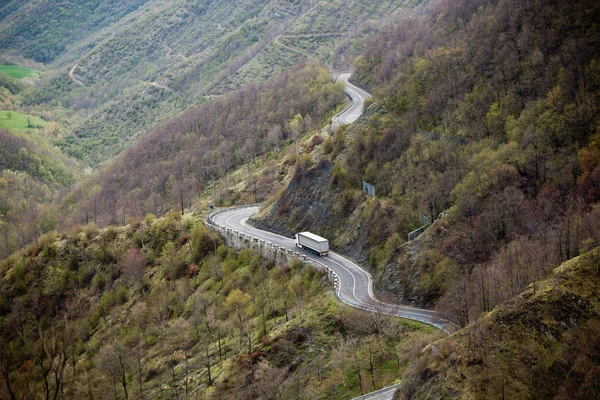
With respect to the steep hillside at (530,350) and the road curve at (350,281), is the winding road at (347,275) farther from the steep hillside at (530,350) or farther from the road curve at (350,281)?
the steep hillside at (530,350)

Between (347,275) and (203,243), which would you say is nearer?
(347,275)

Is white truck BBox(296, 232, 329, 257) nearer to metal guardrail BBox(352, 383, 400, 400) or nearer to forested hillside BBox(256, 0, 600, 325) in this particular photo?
forested hillside BBox(256, 0, 600, 325)

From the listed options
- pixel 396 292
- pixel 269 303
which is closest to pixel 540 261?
pixel 396 292

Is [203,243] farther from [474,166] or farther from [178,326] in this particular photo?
[474,166]

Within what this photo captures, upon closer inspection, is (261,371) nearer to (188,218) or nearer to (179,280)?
(179,280)

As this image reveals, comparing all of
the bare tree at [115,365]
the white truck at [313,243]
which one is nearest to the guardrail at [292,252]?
the white truck at [313,243]

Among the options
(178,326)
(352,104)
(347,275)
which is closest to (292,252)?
(347,275)

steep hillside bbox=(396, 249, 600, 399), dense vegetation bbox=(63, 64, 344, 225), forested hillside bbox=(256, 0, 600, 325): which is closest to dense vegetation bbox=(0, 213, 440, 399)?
forested hillside bbox=(256, 0, 600, 325)
